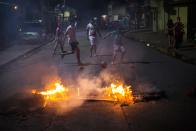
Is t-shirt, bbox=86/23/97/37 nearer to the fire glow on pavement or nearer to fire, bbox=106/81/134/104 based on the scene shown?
the fire glow on pavement

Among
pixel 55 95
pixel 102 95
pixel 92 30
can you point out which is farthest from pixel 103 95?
pixel 92 30

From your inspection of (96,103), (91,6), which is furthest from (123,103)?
(91,6)

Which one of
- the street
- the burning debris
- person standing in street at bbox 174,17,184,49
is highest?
person standing in street at bbox 174,17,184,49

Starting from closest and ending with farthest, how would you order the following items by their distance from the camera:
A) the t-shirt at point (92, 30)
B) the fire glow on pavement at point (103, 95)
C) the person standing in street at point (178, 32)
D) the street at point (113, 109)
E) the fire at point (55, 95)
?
1. the street at point (113, 109)
2. the fire glow on pavement at point (103, 95)
3. the fire at point (55, 95)
4. the t-shirt at point (92, 30)
5. the person standing in street at point (178, 32)

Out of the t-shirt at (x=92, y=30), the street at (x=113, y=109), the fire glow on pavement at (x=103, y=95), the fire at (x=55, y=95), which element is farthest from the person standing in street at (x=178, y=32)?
the fire at (x=55, y=95)

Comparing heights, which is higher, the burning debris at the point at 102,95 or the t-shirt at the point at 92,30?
the t-shirt at the point at 92,30

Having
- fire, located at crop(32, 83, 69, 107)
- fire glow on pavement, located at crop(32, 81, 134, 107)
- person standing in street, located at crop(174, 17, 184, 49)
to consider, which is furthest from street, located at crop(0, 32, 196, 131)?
person standing in street, located at crop(174, 17, 184, 49)

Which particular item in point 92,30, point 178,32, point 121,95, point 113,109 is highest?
point 92,30

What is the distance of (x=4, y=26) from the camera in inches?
1385

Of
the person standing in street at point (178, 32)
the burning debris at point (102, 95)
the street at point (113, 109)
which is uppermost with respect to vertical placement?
the person standing in street at point (178, 32)

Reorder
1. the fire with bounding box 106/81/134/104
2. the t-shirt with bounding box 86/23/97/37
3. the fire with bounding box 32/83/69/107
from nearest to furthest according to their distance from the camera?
1. the fire with bounding box 106/81/134/104
2. the fire with bounding box 32/83/69/107
3. the t-shirt with bounding box 86/23/97/37

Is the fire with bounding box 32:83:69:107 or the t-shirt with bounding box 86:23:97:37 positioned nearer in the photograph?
the fire with bounding box 32:83:69:107

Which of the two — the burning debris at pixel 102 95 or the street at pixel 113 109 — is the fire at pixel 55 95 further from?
the street at pixel 113 109

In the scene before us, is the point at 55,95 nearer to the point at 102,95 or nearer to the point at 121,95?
the point at 102,95
